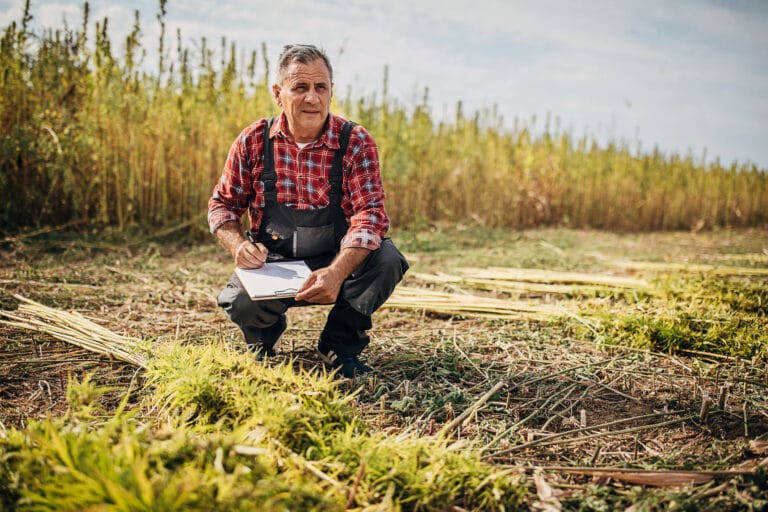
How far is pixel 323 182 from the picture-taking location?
2449 millimetres

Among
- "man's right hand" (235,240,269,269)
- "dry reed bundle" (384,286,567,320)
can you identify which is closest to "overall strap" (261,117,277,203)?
"man's right hand" (235,240,269,269)

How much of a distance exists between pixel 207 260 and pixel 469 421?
3673 millimetres

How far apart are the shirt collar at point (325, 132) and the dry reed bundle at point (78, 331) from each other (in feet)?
3.56

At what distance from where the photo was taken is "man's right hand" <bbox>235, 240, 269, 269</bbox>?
2.29m

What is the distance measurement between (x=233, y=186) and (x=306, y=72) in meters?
0.62

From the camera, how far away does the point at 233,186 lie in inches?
97.5

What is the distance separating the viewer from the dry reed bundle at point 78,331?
230cm

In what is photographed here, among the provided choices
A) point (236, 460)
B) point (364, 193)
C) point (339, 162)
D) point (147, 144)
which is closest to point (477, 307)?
point (364, 193)

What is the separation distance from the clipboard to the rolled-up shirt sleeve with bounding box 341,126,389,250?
227 millimetres

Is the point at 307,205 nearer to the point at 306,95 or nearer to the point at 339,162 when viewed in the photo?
the point at 339,162

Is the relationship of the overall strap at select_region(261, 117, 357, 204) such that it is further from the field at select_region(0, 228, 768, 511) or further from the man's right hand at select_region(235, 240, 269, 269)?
the field at select_region(0, 228, 768, 511)

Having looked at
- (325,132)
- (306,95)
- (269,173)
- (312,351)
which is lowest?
(312,351)

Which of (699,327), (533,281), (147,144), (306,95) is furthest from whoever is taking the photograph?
(147,144)

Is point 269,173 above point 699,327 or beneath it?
above
